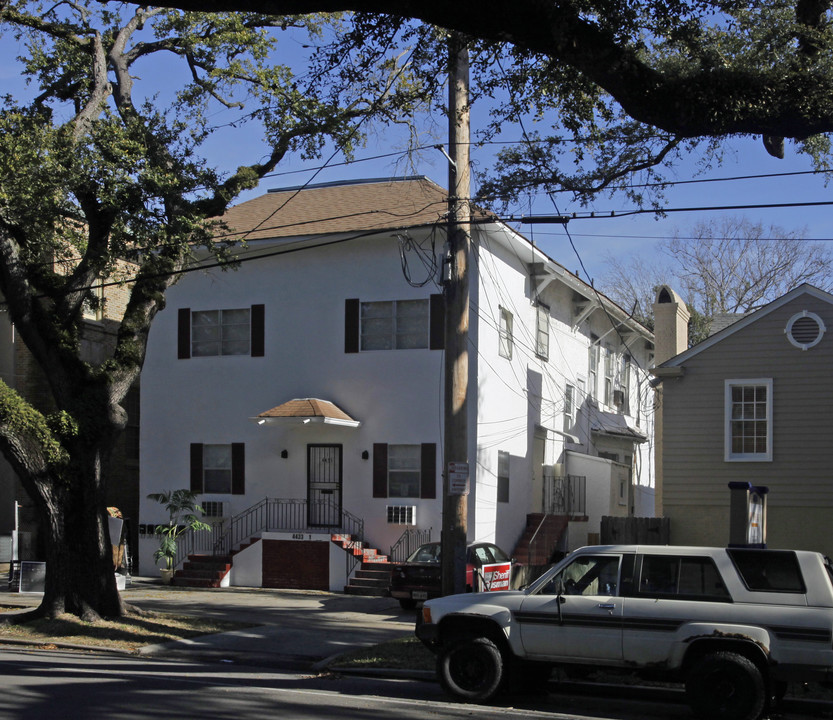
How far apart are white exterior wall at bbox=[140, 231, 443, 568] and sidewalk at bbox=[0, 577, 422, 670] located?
2.63 meters

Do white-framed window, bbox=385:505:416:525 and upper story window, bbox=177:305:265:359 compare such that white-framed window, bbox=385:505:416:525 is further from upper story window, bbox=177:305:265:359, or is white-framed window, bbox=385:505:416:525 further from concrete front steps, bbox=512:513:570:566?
upper story window, bbox=177:305:265:359

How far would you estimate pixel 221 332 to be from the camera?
2503cm

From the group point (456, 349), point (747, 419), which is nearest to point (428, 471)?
point (747, 419)

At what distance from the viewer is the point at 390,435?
906 inches

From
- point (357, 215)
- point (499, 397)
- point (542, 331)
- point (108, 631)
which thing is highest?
point (357, 215)

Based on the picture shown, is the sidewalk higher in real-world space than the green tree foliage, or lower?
lower

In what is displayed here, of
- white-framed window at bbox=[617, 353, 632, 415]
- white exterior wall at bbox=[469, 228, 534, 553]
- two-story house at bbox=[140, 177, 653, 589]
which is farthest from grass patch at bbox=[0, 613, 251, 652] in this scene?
white-framed window at bbox=[617, 353, 632, 415]

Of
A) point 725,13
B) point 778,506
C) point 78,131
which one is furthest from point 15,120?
point 778,506

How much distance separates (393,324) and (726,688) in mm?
14961

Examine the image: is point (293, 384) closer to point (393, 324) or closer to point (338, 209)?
point (393, 324)

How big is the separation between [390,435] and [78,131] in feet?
34.3

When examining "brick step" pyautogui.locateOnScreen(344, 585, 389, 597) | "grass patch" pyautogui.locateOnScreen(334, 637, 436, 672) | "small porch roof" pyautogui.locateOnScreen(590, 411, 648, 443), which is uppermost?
"small porch roof" pyautogui.locateOnScreen(590, 411, 648, 443)

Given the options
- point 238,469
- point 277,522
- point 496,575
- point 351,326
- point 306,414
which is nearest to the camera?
point 496,575

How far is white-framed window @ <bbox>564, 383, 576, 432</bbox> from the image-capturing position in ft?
91.8
